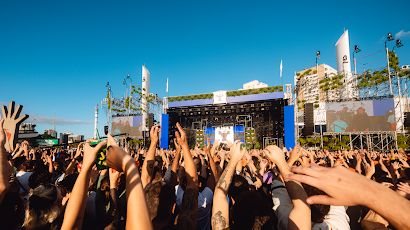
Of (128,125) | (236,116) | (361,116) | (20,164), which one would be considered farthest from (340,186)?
(236,116)

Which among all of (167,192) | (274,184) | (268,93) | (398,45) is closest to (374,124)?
(398,45)

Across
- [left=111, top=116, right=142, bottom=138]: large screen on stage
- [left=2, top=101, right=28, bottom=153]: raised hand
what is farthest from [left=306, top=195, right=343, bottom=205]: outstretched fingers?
[left=111, top=116, right=142, bottom=138]: large screen on stage

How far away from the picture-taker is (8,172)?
2006 mm

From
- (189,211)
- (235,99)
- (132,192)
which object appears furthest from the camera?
(235,99)

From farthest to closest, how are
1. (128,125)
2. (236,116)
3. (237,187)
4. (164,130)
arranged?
1. (236,116)
2. (128,125)
3. (164,130)
4. (237,187)

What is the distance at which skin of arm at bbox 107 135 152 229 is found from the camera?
131 cm

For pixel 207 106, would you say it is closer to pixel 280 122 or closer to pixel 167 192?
pixel 280 122

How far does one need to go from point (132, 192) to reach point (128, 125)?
28257 mm

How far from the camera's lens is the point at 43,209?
Answer: 202 centimetres

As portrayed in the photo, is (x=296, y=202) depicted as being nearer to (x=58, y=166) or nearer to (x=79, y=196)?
(x=79, y=196)

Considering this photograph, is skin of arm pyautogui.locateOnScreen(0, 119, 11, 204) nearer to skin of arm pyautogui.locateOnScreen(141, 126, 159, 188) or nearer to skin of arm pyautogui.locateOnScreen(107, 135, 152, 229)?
skin of arm pyautogui.locateOnScreen(107, 135, 152, 229)

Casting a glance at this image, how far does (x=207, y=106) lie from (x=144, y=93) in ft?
32.1

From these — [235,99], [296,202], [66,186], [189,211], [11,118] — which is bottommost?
[189,211]

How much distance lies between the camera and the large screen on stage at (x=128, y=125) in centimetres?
2813
